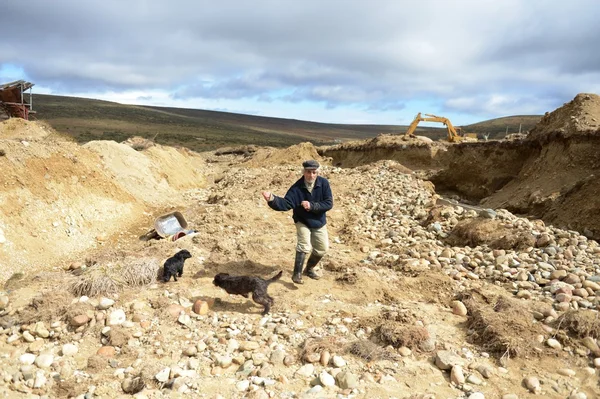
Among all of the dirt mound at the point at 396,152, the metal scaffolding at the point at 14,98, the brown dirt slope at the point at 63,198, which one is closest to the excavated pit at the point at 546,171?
the dirt mound at the point at 396,152

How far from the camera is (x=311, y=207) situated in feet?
16.1

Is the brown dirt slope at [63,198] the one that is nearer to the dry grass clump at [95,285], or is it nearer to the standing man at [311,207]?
the dry grass clump at [95,285]

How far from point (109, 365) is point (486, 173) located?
14617 mm

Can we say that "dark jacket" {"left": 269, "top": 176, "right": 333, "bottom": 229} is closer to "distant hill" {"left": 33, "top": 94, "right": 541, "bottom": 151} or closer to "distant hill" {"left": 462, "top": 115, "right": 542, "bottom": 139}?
"distant hill" {"left": 33, "top": 94, "right": 541, "bottom": 151}

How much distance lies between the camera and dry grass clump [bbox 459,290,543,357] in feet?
12.6

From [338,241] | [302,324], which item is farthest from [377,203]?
[302,324]

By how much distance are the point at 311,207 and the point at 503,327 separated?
7.67ft

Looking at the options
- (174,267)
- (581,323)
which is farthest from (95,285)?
(581,323)

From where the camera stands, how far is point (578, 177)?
11.3 m

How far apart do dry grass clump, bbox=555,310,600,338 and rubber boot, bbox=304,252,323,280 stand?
2741 millimetres

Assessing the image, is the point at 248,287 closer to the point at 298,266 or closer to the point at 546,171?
the point at 298,266

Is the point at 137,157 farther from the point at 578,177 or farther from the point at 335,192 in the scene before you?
the point at 578,177

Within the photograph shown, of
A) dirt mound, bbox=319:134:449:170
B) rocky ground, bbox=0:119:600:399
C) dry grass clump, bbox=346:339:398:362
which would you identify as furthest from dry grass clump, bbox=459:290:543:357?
dirt mound, bbox=319:134:449:170

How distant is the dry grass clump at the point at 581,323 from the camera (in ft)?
13.1
